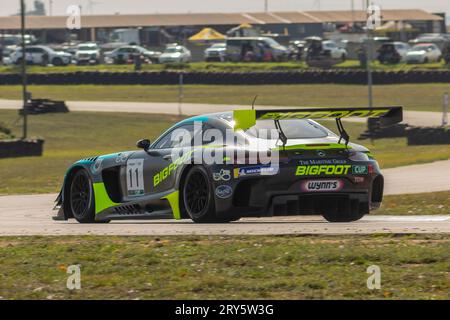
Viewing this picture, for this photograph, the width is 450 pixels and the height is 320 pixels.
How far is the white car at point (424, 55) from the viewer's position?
68438 millimetres

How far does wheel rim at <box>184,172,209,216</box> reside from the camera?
1229cm

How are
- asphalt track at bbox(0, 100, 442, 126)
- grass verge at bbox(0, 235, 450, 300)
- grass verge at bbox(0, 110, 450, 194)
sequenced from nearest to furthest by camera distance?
grass verge at bbox(0, 235, 450, 300) < grass verge at bbox(0, 110, 450, 194) < asphalt track at bbox(0, 100, 442, 126)

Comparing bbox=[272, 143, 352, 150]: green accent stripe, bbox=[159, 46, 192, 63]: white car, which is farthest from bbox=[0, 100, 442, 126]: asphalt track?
bbox=[272, 143, 352, 150]: green accent stripe

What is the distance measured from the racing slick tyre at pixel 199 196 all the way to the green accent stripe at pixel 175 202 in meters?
0.11

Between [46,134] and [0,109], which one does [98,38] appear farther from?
[46,134]

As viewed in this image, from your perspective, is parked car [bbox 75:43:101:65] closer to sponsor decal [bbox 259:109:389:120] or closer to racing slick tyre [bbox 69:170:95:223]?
racing slick tyre [bbox 69:170:95:223]

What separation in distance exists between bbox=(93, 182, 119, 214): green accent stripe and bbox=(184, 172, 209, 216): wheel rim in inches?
59.2

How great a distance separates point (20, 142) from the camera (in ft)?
104

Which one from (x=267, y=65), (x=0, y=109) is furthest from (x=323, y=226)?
(x=267, y=65)

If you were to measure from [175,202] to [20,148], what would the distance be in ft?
63.8

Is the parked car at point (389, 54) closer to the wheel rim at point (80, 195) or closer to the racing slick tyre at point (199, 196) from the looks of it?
the wheel rim at point (80, 195)

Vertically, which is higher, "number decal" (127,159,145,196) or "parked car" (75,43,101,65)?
"number decal" (127,159,145,196)

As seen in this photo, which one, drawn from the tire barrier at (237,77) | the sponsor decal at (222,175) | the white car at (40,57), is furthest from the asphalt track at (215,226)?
the white car at (40,57)

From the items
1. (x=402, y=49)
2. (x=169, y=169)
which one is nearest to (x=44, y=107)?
(x=169, y=169)
